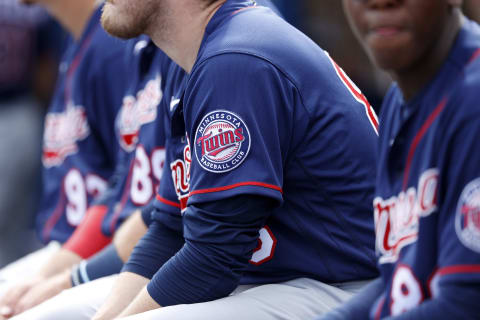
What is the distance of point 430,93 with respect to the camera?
154 cm

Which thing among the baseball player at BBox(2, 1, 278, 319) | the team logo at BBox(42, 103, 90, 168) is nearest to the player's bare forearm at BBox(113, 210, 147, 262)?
the baseball player at BBox(2, 1, 278, 319)

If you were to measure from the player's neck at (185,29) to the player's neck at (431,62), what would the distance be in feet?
2.36

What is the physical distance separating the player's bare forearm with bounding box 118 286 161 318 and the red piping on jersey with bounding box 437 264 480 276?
2.61 feet

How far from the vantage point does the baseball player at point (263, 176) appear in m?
A: 1.92

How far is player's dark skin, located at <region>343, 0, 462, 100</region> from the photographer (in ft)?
4.97

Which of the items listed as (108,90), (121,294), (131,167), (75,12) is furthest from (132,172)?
(75,12)

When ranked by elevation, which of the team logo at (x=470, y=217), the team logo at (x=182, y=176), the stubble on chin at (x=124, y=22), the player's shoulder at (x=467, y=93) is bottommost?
the team logo at (x=182, y=176)

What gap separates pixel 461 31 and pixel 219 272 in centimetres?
75

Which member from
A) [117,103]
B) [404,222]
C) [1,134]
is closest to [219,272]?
[404,222]

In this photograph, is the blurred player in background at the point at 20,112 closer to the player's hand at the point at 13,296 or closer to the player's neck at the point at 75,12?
the player's neck at the point at 75,12

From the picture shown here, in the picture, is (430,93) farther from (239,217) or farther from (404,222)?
(239,217)

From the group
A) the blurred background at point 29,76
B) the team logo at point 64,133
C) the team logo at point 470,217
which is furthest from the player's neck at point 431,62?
the blurred background at point 29,76

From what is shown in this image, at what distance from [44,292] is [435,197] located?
1585mm

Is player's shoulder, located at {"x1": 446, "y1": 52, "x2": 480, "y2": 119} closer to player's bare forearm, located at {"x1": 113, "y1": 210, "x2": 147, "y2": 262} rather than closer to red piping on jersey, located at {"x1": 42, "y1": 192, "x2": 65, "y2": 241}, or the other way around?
player's bare forearm, located at {"x1": 113, "y1": 210, "x2": 147, "y2": 262}
